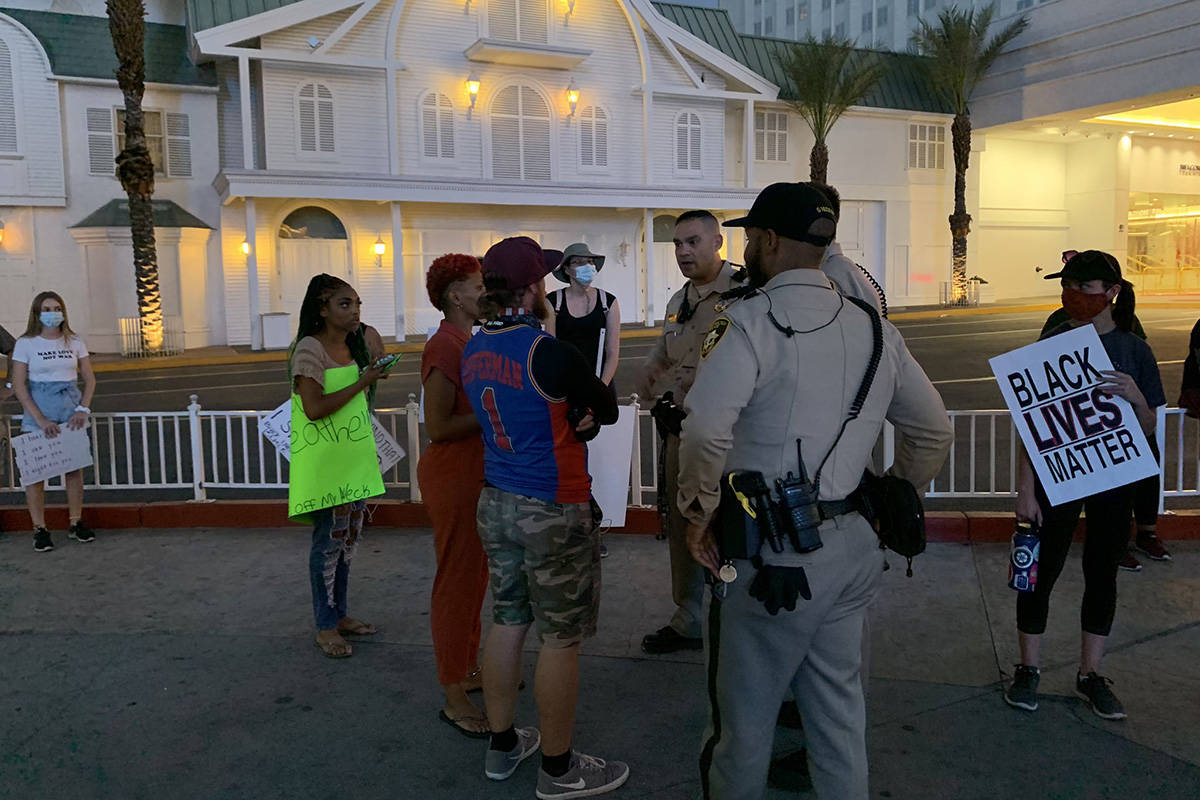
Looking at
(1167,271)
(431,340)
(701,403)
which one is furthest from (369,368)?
(1167,271)

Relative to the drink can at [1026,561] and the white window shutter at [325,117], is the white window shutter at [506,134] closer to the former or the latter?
the white window shutter at [325,117]

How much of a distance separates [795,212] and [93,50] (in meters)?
25.5

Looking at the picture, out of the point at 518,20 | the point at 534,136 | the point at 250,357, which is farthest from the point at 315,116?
the point at 250,357

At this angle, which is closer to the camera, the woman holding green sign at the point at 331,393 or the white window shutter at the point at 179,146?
the woman holding green sign at the point at 331,393

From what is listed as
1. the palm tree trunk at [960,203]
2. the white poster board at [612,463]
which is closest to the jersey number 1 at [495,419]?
the white poster board at [612,463]

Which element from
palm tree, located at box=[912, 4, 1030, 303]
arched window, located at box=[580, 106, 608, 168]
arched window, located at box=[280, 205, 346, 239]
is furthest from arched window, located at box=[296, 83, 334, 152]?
palm tree, located at box=[912, 4, 1030, 303]

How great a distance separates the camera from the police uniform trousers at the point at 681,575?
14.5 feet

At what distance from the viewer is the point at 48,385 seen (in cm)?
655

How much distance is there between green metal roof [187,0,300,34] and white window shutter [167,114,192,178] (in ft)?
7.43

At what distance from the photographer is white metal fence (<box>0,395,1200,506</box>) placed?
6.70 m

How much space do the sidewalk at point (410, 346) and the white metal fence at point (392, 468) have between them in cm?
484

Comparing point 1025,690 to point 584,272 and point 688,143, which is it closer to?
point 584,272

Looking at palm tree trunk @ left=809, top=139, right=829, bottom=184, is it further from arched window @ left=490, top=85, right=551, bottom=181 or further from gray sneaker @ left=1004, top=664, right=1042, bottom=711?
gray sneaker @ left=1004, top=664, right=1042, bottom=711

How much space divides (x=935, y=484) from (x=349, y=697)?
5.44 metres
